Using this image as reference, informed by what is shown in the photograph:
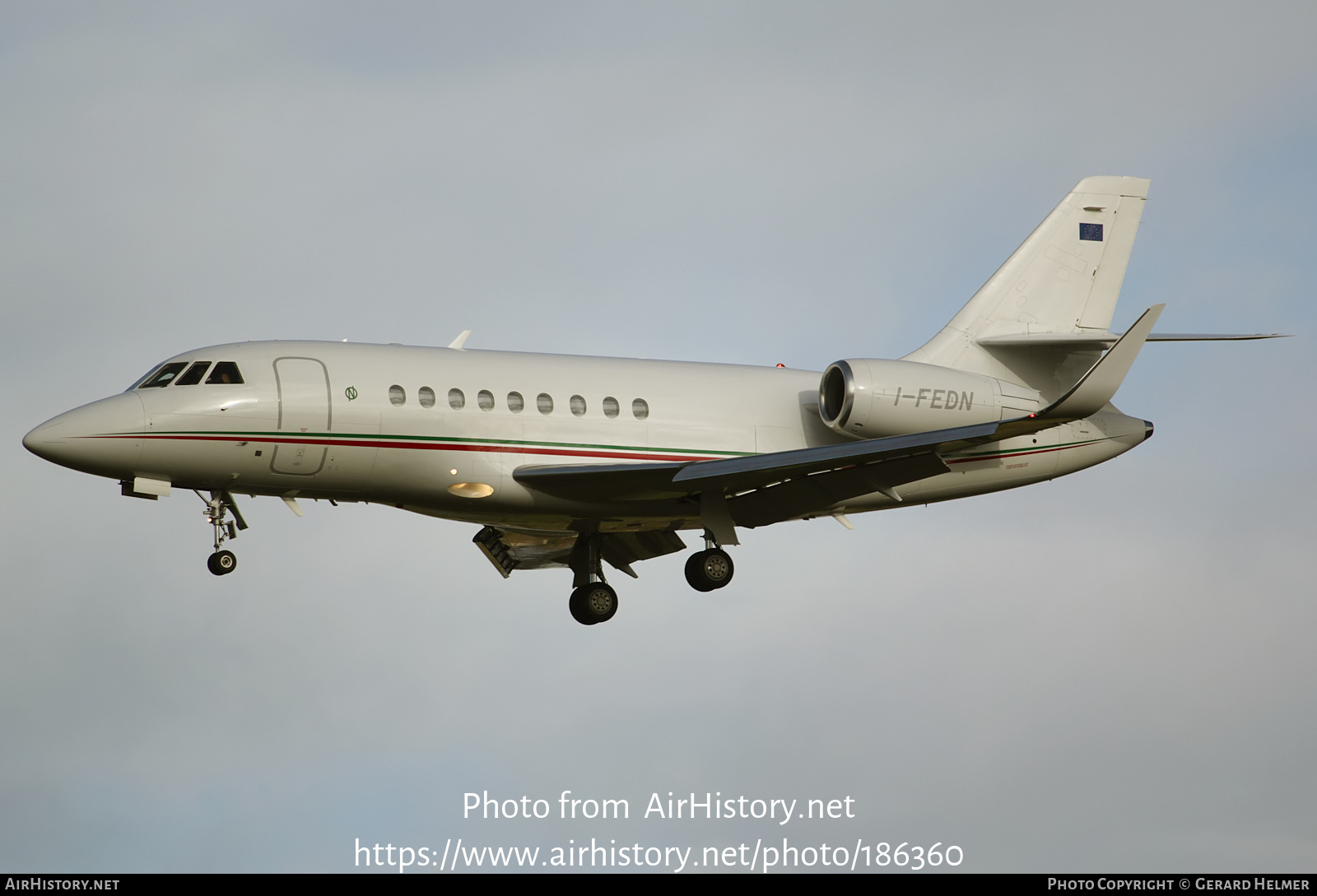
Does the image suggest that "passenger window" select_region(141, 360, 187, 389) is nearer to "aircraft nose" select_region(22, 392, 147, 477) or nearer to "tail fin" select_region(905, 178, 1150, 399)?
"aircraft nose" select_region(22, 392, 147, 477)

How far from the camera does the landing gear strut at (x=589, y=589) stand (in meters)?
26.8

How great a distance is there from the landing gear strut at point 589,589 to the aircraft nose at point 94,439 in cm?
781

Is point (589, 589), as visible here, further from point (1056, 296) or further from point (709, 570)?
point (1056, 296)

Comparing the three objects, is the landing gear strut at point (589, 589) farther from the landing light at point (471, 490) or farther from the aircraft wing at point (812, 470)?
the landing light at point (471, 490)

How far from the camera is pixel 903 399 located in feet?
81.8

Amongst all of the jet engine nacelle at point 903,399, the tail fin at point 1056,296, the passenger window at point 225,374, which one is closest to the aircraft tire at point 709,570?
the jet engine nacelle at point 903,399

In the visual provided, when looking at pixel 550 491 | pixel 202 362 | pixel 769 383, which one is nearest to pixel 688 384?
pixel 769 383

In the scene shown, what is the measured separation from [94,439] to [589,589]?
851cm

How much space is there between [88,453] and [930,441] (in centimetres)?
1146

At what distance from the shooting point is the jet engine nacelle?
2469cm

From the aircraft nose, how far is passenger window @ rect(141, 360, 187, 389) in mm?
532

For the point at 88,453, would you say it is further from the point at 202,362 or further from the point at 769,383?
the point at 769,383

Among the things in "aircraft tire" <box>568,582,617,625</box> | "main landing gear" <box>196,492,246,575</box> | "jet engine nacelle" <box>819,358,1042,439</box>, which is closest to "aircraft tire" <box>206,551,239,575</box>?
"main landing gear" <box>196,492,246,575</box>

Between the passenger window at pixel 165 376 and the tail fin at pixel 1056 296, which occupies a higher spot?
the tail fin at pixel 1056 296
